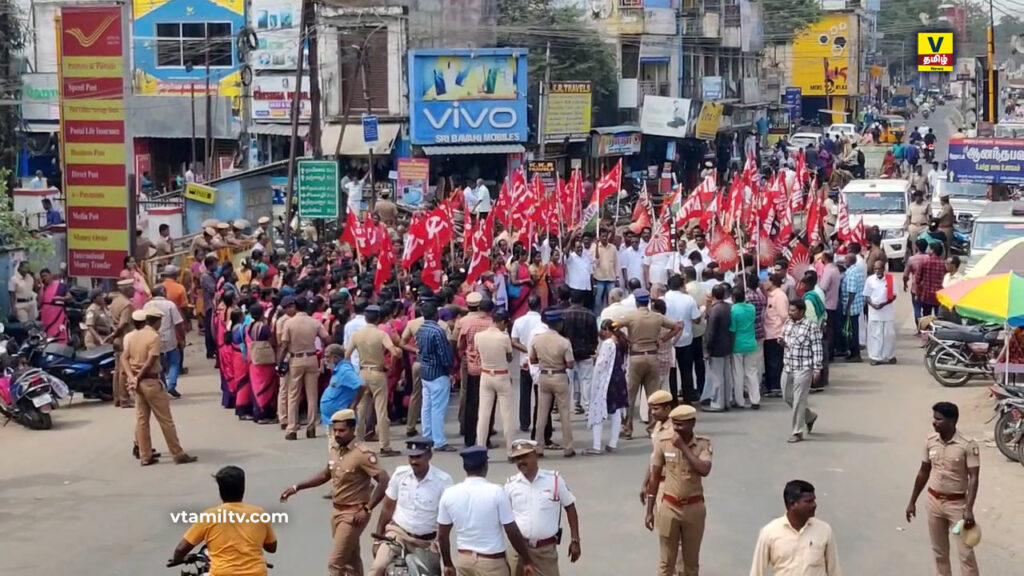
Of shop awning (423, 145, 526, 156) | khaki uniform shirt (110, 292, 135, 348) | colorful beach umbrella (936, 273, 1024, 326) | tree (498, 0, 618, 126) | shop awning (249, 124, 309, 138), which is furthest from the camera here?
tree (498, 0, 618, 126)

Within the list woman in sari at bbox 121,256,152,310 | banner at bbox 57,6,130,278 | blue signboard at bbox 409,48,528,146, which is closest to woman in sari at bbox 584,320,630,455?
woman in sari at bbox 121,256,152,310

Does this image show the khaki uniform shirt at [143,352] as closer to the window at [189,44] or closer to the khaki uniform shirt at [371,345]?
the khaki uniform shirt at [371,345]

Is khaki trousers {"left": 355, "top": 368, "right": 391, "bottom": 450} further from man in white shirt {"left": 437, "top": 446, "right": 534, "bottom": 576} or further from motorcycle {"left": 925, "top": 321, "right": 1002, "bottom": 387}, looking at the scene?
motorcycle {"left": 925, "top": 321, "right": 1002, "bottom": 387}

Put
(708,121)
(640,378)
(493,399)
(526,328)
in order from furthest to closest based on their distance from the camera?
(708,121) → (640,378) → (526,328) → (493,399)

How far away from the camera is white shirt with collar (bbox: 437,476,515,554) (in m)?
8.27

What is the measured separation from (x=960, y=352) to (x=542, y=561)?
10.4 m

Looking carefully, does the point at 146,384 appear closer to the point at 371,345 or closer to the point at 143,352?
the point at 143,352

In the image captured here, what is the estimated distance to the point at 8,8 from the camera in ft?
83.9

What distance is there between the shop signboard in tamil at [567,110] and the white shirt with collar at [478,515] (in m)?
33.9

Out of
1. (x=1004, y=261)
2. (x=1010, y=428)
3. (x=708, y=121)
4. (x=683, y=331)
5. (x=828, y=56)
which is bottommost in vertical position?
(x=1010, y=428)

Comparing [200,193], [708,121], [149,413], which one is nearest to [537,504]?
[149,413]

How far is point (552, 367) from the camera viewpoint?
1383cm

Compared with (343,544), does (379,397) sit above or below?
above

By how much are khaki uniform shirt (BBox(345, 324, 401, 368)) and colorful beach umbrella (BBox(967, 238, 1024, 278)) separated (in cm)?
639
